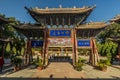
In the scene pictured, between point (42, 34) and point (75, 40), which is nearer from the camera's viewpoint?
point (75, 40)

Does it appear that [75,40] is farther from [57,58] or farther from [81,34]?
[57,58]

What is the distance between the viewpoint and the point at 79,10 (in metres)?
27.9

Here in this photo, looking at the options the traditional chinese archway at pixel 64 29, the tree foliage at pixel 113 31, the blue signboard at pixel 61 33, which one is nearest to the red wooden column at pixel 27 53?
the traditional chinese archway at pixel 64 29

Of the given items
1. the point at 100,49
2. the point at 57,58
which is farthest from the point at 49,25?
the point at 100,49

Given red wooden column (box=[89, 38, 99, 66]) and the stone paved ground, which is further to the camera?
red wooden column (box=[89, 38, 99, 66])

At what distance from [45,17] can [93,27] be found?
21.5 feet

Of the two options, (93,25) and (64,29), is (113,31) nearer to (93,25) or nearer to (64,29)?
(93,25)

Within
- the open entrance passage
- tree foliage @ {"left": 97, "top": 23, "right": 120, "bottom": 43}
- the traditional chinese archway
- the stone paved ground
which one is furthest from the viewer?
tree foliage @ {"left": 97, "top": 23, "right": 120, "bottom": 43}

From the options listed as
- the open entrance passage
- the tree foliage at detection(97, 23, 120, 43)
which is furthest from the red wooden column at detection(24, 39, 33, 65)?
the tree foliage at detection(97, 23, 120, 43)

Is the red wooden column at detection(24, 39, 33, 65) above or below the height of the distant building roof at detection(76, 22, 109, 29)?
below

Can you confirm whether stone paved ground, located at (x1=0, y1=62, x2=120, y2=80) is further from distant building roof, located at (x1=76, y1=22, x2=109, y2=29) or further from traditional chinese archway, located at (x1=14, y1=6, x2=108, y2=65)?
distant building roof, located at (x1=76, y1=22, x2=109, y2=29)

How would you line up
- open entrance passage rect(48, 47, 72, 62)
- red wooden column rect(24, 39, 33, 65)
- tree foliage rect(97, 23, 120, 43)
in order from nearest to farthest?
red wooden column rect(24, 39, 33, 65)
open entrance passage rect(48, 47, 72, 62)
tree foliage rect(97, 23, 120, 43)

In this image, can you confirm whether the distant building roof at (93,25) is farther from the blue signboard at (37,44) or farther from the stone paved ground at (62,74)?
the stone paved ground at (62,74)

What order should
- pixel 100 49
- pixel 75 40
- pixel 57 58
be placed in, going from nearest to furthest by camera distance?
pixel 75 40, pixel 57 58, pixel 100 49
